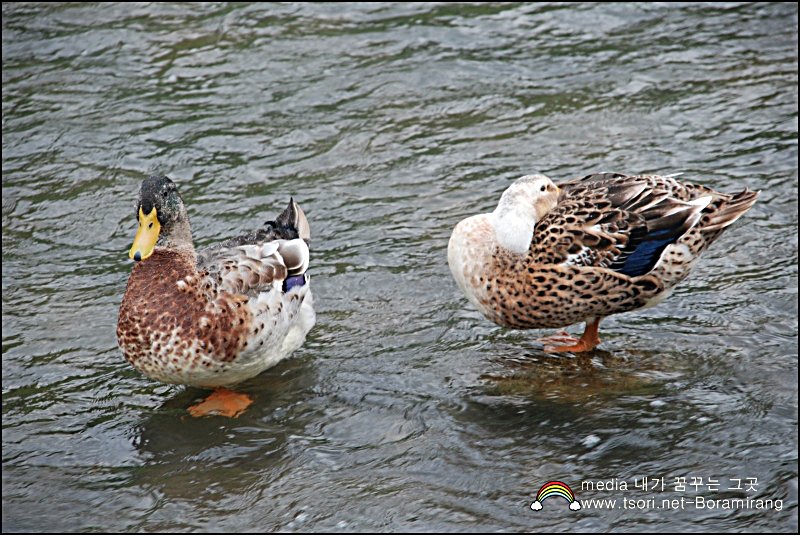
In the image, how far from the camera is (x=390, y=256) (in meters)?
6.87

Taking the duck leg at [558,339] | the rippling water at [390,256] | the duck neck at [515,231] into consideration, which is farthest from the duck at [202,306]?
the duck leg at [558,339]

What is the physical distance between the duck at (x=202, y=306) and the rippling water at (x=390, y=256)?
0.26 m

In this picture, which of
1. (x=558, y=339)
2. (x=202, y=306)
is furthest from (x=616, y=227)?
(x=202, y=306)

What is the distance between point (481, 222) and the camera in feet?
19.2

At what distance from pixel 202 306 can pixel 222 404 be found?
0.59 metres

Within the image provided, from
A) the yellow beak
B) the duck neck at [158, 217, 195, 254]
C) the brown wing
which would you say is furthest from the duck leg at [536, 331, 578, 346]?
the yellow beak

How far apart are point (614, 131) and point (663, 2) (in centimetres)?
247

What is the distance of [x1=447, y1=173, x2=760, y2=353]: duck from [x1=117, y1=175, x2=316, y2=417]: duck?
1020 mm

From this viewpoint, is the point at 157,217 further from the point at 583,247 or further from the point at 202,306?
the point at 583,247

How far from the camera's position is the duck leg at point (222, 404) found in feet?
18.3

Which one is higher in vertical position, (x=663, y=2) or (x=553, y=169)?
(x=663, y=2)

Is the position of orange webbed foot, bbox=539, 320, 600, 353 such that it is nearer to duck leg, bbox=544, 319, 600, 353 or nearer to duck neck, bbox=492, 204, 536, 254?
duck leg, bbox=544, 319, 600, 353

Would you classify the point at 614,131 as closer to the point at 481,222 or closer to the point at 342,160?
the point at 342,160

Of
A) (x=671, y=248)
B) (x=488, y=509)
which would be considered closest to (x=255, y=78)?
(x=671, y=248)
